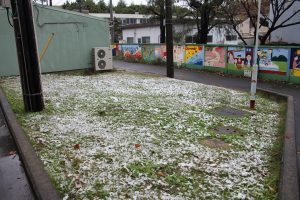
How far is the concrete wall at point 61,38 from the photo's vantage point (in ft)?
39.0

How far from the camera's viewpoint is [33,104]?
21.0 feet

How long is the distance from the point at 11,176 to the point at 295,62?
456 inches

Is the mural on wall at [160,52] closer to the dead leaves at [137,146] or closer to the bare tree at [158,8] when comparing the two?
the bare tree at [158,8]

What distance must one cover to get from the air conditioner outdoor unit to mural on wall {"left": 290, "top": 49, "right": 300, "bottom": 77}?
8193 mm

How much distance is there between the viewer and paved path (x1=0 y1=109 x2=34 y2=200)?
3.46 m

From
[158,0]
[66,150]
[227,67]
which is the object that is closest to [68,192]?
[66,150]

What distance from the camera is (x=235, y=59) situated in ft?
47.5

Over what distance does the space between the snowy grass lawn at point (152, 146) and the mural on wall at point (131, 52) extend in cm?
1428

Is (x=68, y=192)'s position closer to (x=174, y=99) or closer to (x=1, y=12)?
(x=174, y=99)

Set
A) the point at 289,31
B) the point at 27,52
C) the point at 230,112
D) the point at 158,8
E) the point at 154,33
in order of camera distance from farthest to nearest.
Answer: the point at 154,33 → the point at 158,8 → the point at 289,31 → the point at 230,112 → the point at 27,52

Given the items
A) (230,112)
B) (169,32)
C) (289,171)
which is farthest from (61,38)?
(289,171)

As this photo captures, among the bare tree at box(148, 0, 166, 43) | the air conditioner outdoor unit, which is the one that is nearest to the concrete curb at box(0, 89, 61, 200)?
the air conditioner outdoor unit

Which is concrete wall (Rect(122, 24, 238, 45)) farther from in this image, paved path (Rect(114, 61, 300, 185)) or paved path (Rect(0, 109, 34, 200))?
paved path (Rect(0, 109, 34, 200))

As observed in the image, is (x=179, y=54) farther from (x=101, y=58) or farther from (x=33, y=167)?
(x=33, y=167)
